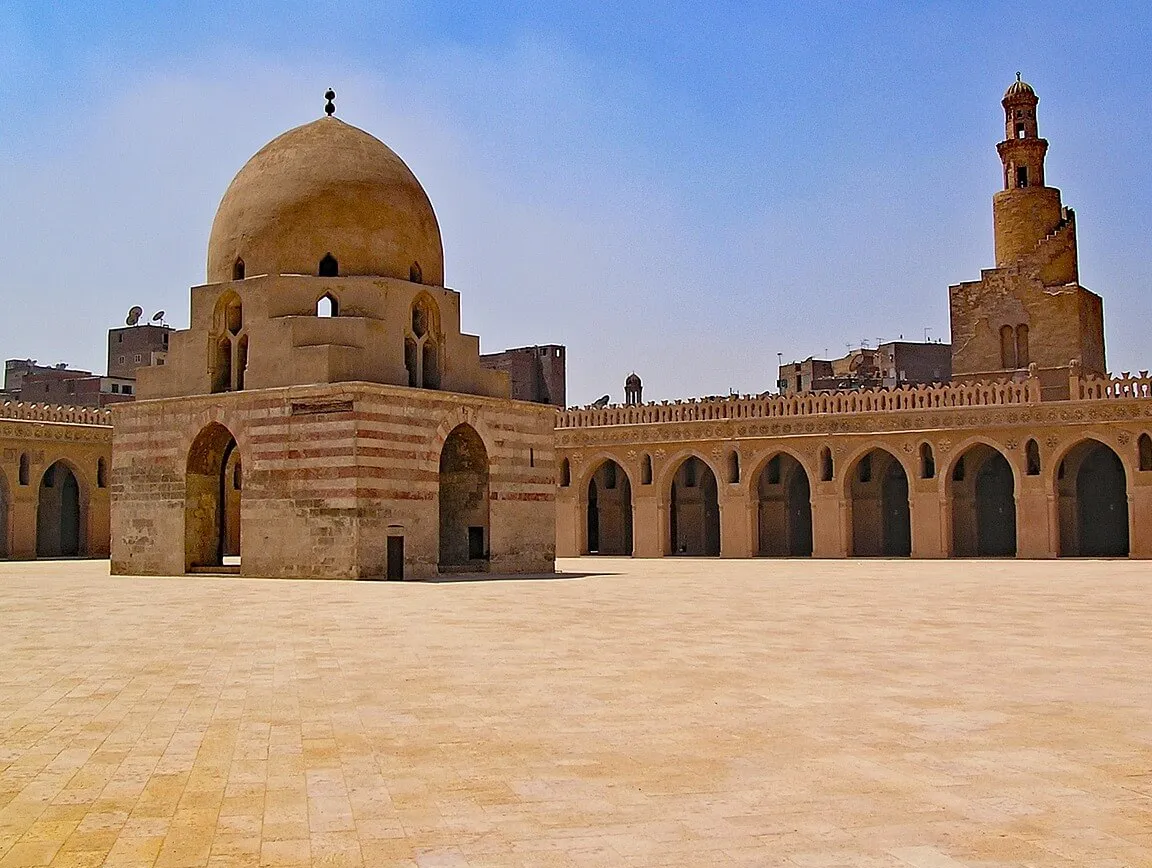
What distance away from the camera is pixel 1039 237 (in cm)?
3853

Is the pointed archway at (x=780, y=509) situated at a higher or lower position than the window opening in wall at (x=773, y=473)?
lower

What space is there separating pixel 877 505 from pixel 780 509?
2.94 m

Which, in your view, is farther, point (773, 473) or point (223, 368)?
point (773, 473)

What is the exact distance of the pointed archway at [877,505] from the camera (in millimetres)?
36281

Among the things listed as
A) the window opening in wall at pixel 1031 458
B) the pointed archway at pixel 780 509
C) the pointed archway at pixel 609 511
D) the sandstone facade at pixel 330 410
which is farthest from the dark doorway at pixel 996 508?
the sandstone facade at pixel 330 410

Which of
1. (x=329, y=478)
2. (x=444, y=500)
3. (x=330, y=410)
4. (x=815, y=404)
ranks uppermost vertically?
(x=815, y=404)

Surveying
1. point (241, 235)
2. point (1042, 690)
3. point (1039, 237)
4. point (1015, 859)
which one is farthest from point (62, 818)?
point (1039, 237)

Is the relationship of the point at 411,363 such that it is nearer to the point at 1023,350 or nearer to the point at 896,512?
the point at 896,512

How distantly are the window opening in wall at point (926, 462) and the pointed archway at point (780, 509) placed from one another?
4458mm

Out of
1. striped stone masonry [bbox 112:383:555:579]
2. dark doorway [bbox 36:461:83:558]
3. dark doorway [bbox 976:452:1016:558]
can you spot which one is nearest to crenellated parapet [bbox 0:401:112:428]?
dark doorway [bbox 36:461:83:558]

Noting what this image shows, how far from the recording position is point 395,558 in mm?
22625

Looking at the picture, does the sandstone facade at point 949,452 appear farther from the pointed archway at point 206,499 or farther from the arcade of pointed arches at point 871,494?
the pointed archway at point 206,499

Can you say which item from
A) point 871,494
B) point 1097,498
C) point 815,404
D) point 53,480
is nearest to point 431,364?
point 815,404

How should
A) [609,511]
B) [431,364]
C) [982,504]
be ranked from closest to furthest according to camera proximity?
[431,364]
[982,504]
[609,511]
